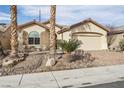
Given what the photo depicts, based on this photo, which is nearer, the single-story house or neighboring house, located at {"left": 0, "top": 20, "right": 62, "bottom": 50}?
the single-story house

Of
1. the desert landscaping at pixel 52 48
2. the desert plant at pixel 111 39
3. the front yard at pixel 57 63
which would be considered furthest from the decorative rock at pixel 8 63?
the desert plant at pixel 111 39

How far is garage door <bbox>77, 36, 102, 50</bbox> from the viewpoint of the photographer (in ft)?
84.9

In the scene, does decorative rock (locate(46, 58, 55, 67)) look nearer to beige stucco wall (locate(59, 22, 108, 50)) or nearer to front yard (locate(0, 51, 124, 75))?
front yard (locate(0, 51, 124, 75))

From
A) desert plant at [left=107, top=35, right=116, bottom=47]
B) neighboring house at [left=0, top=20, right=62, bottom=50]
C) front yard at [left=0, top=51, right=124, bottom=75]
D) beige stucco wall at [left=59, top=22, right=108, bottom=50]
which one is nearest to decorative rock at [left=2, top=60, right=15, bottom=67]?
front yard at [left=0, top=51, right=124, bottom=75]

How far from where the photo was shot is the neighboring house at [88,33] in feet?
82.0

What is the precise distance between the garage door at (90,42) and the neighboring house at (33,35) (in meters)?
4.39

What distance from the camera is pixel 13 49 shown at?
15.8 meters

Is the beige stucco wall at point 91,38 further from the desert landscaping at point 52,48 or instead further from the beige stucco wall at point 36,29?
the beige stucco wall at point 36,29

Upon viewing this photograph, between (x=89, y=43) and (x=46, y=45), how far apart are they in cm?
527

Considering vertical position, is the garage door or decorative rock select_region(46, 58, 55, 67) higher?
the garage door

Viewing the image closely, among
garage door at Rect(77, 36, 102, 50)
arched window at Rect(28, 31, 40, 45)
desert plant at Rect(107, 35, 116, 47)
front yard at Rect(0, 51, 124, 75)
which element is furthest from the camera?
desert plant at Rect(107, 35, 116, 47)
